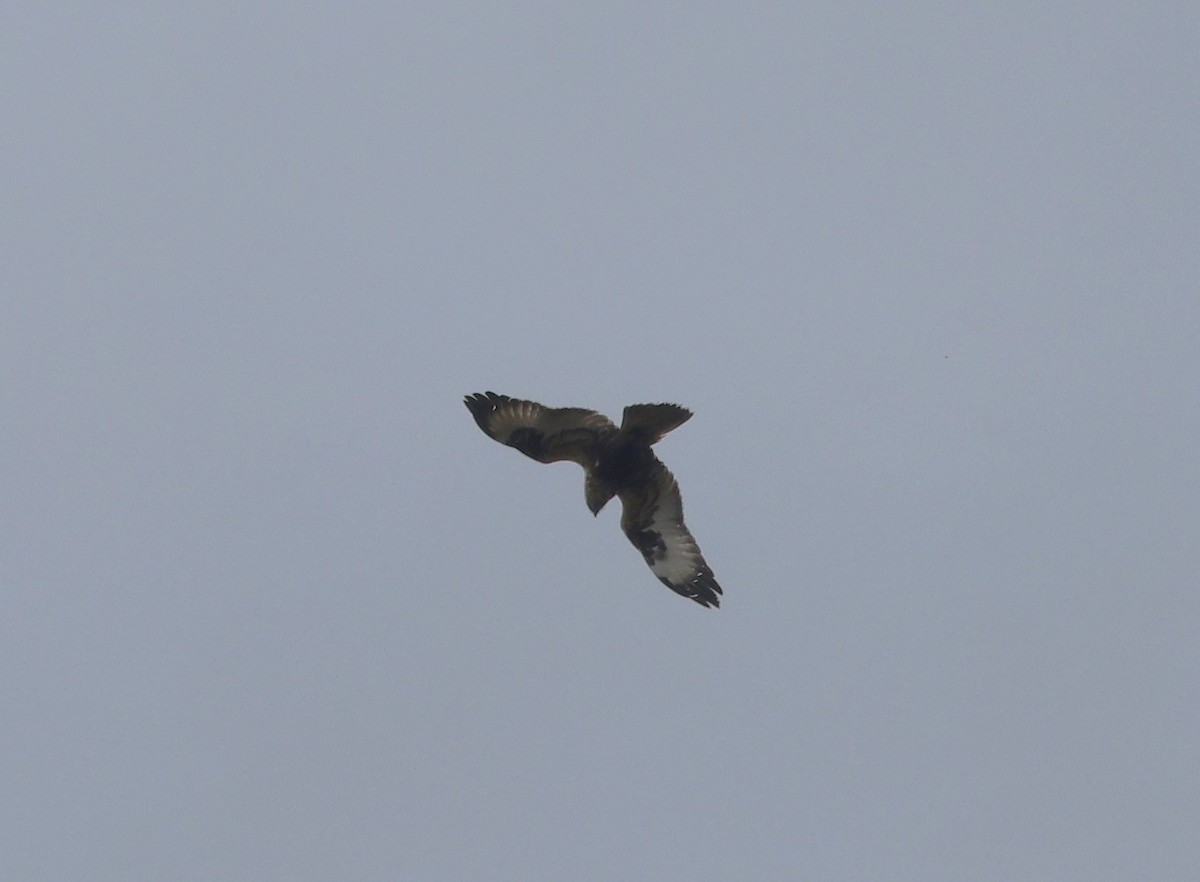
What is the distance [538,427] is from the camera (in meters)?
19.7

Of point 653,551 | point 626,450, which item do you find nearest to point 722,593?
point 653,551

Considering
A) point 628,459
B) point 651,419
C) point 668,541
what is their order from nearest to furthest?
point 651,419
point 628,459
point 668,541

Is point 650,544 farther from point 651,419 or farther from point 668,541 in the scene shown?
point 651,419

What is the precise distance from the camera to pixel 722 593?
20453 millimetres

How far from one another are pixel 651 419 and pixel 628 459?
0.87m

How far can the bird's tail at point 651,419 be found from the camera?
1889cm

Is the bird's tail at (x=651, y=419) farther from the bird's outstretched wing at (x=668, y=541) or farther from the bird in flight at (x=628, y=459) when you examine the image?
the bird's outstretched wing at (x=668, y=541)

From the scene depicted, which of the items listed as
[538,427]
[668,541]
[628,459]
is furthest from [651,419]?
[668,541]

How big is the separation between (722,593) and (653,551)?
3.62ft

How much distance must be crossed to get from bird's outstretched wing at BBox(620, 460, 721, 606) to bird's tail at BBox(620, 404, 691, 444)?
3.64 ft

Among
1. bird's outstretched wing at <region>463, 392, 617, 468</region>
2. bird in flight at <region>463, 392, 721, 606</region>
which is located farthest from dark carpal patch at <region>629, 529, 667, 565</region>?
bird's outstretched wing at <region>463, 392, 617, 468</region>

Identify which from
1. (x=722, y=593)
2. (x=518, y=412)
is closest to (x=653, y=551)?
(x=722, y=593)

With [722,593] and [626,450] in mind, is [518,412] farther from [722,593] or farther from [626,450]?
[722,593]

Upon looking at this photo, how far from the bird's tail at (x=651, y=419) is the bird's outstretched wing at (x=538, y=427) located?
1.43 feet
